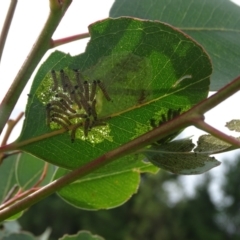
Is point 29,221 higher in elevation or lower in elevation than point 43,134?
lower

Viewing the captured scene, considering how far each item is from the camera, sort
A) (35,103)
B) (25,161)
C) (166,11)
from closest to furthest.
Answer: (35,103), (166,11), (25,161)

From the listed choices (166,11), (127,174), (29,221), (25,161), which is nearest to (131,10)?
(166,11)

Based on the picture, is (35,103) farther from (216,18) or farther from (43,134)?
(216,18)

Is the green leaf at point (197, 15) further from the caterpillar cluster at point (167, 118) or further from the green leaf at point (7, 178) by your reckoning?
the green leaf at point (7, 178)

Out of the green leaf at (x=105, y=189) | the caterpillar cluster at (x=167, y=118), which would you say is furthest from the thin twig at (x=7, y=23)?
the green leaf at (x=105, y=189)

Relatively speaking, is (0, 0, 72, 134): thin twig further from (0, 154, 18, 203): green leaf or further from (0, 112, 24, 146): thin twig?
(0, 154, 18, 203): green leaf
